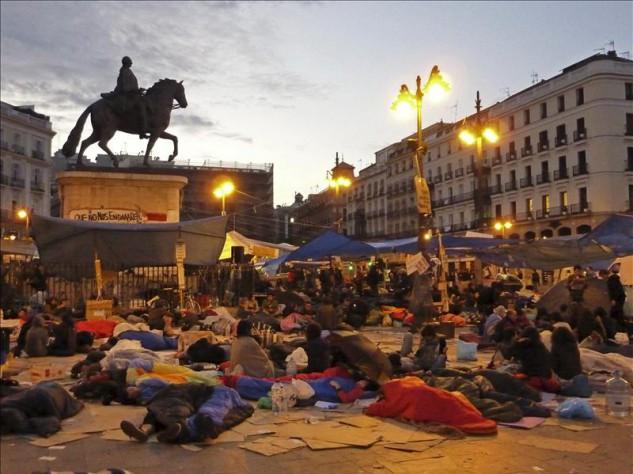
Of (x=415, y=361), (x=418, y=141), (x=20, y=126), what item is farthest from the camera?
(x=20, y=126)

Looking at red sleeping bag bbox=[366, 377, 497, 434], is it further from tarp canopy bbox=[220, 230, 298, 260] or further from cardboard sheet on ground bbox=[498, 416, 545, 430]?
tarp canopy bbox=[220, 230, 298, 260]

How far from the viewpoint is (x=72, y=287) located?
19922 mm

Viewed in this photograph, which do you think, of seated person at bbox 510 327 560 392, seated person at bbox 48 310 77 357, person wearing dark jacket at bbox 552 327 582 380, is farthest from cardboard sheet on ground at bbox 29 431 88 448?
seated person at bbox 48 310 77 357

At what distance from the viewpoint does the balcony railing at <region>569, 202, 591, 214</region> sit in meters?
54.6

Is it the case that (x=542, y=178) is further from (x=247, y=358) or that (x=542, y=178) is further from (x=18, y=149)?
(x=247, y=358)

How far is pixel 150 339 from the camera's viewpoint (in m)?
13.1

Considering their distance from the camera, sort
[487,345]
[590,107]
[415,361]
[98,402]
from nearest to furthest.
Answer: [98,402]
[415,361]
[487,345]
[590,107]

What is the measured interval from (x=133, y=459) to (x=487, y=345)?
934 cm

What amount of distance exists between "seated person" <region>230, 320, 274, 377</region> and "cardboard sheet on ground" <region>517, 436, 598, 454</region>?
3622 mm

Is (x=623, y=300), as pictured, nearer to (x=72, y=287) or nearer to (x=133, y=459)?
(x=133, y=459)

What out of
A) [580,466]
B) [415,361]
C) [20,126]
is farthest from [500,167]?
[580,466]

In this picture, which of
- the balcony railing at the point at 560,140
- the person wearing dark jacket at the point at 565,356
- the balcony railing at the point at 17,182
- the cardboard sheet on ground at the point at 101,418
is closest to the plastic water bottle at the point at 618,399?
the person wearing dark jacket at the point at 565,356

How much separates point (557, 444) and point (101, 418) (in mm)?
4558

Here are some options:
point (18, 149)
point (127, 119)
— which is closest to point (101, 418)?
point (127, 119)
